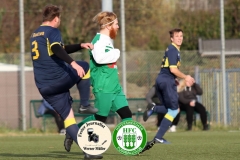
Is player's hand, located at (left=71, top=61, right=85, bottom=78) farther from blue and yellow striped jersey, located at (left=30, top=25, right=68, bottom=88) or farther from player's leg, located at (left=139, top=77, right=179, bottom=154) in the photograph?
player's leg, located at (left=139, top=77, right=179, bottom=154)

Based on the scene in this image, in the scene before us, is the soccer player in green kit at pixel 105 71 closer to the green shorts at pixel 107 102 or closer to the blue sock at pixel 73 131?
the green shorts at pixel 107 102

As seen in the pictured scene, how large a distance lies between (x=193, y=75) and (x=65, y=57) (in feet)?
39.1

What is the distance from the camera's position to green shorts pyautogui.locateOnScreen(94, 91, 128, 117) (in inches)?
367

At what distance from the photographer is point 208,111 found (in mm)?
20156

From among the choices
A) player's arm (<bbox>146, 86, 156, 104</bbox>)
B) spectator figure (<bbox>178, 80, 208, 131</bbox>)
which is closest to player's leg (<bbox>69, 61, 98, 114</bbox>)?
player's arm (<bbox>146, 86, 156, 104</bbox>)

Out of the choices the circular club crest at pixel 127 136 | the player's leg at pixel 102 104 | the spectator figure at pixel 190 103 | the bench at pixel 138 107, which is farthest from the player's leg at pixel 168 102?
the bench at pixel 138 107

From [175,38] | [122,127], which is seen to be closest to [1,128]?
[175,38]

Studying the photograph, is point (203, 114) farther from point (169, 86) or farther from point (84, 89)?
point (84, 89)

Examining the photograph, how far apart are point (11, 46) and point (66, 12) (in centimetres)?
191

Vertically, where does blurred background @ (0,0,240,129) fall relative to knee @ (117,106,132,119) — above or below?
above

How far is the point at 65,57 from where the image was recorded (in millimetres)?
8820

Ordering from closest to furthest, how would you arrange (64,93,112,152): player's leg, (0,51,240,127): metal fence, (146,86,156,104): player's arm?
(64,93,112,152): player's leg < (146,86,156,104): player's arm < (0,51,240,127): metal fence

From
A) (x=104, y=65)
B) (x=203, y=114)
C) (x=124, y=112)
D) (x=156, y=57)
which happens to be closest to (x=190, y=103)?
(x=203, y=114)

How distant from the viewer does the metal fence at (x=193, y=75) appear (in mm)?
19938
